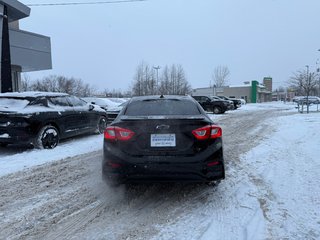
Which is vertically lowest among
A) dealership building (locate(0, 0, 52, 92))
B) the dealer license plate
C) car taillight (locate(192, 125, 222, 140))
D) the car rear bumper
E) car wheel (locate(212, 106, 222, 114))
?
car wheel (locate(212, 106, 222, 114))

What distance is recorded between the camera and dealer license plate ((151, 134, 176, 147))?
12.5 ft

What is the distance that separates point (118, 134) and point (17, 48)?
16.9m

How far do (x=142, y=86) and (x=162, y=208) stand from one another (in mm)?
54315

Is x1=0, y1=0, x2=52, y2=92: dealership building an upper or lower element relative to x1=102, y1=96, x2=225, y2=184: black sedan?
upper

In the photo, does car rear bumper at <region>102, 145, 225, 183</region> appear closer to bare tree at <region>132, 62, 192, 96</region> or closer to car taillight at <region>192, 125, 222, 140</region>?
car taillight at <region>192, 125, 222, 140</region>

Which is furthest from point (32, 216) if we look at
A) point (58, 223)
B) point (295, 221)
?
point (295, 221)

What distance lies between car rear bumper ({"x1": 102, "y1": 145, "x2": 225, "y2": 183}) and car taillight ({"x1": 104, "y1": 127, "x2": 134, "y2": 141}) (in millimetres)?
250

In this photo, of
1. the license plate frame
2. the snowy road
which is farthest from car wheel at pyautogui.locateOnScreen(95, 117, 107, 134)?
the license plate frame

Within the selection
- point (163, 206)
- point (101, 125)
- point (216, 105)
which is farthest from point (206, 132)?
point (216, 105)

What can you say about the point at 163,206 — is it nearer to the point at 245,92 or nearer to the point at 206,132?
the point at 206,132

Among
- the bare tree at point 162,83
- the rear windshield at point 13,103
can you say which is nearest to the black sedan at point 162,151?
the rear windshield at point 13,103

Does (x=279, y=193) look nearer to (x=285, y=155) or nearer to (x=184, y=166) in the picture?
(x=184, y=166)

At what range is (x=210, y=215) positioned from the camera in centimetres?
367

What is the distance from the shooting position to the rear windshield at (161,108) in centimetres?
447
